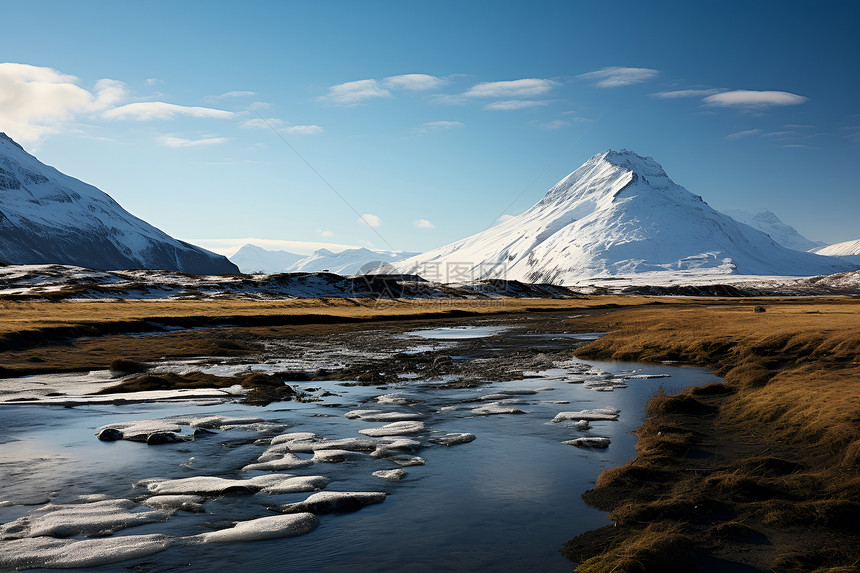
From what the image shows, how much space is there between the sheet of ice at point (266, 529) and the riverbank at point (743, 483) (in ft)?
15.9

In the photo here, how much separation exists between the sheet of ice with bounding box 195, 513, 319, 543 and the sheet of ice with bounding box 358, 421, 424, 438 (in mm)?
6406

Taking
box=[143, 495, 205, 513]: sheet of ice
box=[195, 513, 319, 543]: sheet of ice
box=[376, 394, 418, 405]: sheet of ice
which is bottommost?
box=[376, 394, 418, 405]: sheet of ice

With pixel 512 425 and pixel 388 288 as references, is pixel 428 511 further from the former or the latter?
pixel 388 288

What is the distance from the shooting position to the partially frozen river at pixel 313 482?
9625 mm

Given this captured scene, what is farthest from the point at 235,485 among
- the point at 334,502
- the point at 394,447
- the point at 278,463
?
the point at 394,447

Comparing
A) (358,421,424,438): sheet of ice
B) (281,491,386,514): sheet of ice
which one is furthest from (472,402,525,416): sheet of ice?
(281,491,386,514): sheet of ice

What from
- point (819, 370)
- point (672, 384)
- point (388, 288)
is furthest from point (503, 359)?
point (388, 288)

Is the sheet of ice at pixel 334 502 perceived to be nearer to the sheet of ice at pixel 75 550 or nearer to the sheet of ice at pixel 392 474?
the sheet of ice at pixel 392 474

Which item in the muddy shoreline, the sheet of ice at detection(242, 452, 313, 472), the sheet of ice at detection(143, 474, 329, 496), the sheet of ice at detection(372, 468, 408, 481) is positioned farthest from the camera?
the sheet of ice at detection(242, 452, 313, 472)

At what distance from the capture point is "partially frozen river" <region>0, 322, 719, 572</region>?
9625mm

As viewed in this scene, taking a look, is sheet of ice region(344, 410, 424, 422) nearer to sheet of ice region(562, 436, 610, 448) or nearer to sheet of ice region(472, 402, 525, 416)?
sheet of ice region(472, 402, 525, 416)

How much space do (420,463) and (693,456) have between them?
22.4 feet

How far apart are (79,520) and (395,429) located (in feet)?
29.5

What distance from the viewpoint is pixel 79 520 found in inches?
425
